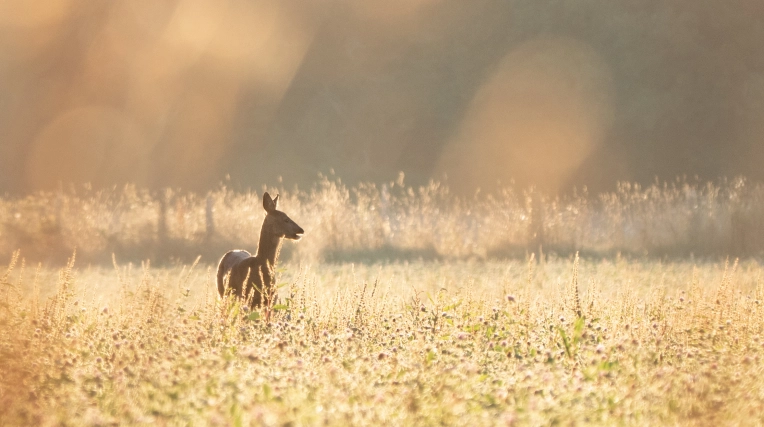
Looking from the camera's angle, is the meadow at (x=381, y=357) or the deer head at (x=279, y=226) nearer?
the meadow at (x=381, y=357)

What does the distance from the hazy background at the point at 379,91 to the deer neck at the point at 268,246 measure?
2945cm

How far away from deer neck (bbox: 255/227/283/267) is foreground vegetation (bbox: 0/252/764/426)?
15.1 inches

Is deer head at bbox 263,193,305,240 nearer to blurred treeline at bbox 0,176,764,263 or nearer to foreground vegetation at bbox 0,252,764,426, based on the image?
foreground vegetation at bbox 0,252,764,426

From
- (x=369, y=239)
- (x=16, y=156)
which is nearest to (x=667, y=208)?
(x=369, y=239)

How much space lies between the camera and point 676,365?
21.9 feet

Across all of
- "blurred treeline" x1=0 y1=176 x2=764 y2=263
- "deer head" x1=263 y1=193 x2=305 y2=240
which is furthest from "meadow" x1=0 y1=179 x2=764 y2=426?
"blurred treeline" x1=0 y1=176 x2=764 y2=263

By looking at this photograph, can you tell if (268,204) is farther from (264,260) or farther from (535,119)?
(535,119)

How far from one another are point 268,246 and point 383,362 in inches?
119

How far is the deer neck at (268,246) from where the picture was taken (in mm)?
8961

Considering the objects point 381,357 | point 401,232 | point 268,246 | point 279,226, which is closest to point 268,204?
point 279,226

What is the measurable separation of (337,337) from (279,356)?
0.53 m

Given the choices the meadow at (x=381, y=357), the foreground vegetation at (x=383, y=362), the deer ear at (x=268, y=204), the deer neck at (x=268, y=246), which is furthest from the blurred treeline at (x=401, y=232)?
the foreground vegetation at (x=383, y=362)

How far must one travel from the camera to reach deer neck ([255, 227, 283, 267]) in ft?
29.4

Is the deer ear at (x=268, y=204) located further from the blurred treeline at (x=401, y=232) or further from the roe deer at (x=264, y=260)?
the blurred treeline at (x=401, y=232)
